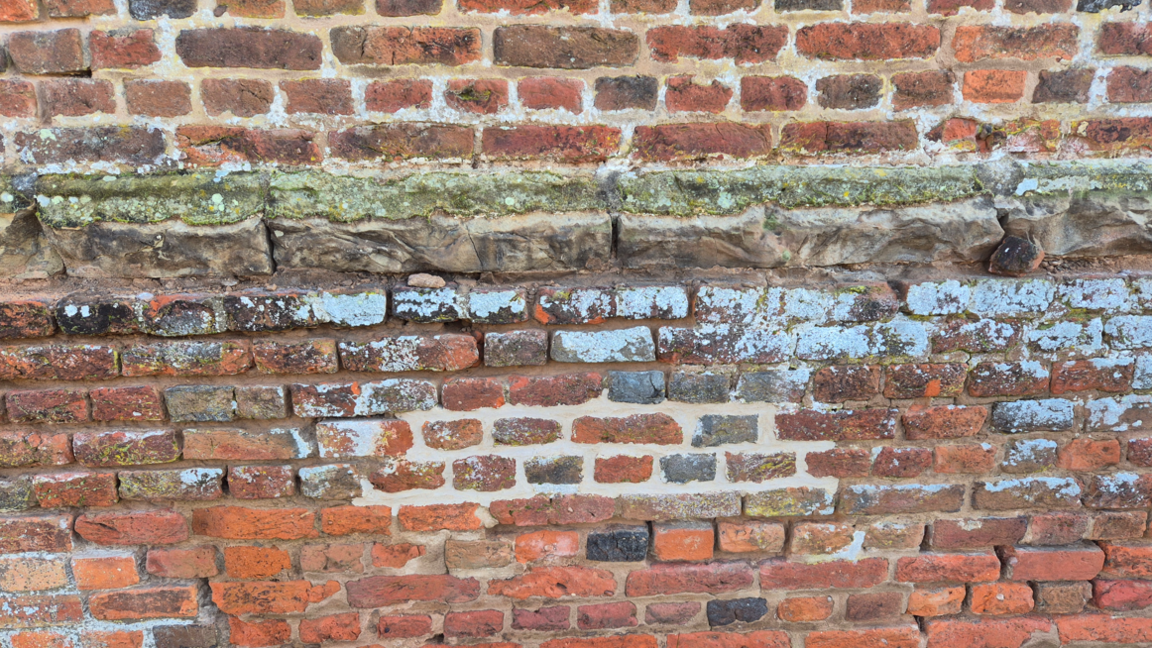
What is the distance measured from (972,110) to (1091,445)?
919mm

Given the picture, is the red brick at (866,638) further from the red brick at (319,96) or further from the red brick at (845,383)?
the red brick at (319,96)

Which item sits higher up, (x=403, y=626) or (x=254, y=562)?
(x=254, y=562)

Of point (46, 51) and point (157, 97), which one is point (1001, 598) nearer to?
point (157, 97)

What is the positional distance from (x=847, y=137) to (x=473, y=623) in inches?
59.7

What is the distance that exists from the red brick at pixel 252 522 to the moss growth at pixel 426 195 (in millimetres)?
718

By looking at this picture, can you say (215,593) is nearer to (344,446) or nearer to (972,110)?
(344,446)

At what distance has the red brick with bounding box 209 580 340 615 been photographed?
5.30 feet

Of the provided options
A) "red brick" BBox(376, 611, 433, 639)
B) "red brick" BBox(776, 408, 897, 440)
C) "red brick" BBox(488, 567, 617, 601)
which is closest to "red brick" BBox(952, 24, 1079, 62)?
"red brick" BBox(776, 408, 897, 440)

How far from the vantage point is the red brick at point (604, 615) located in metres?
1.69

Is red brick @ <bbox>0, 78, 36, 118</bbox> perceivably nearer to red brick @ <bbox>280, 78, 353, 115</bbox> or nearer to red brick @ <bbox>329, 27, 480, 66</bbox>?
red brick @ <bbox>280, 78, 353, 115</bbox>

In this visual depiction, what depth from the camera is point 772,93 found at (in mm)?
1472

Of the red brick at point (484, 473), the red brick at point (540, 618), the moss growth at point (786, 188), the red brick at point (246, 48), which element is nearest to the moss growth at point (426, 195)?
the moss growth at point (786, 188)

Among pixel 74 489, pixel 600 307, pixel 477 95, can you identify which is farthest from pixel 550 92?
pixel 74 489

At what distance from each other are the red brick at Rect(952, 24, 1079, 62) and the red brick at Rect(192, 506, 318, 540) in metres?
1.90
